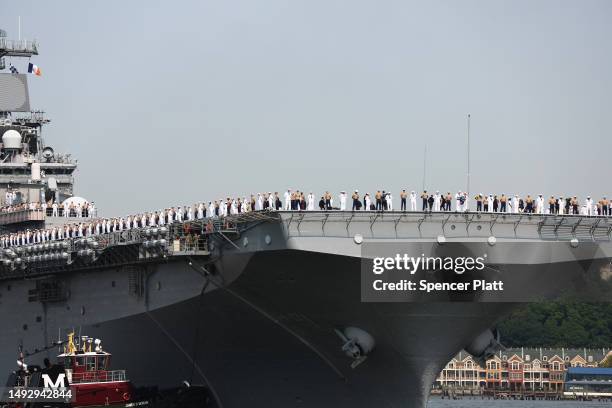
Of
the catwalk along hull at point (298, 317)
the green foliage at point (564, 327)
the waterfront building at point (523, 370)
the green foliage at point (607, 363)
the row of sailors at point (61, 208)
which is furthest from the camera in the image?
the green foliage at point (607, 363)

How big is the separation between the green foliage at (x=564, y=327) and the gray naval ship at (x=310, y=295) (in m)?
81.4

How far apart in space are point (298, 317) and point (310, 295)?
1137mm

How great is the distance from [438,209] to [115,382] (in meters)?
10.3

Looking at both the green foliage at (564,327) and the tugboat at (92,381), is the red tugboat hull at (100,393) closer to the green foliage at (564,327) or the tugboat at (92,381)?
the tugboat at (92,381)

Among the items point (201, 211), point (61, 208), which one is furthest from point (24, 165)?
point (201, 211)

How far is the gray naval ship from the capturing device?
33.8m

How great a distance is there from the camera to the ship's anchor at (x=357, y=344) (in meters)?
35.0

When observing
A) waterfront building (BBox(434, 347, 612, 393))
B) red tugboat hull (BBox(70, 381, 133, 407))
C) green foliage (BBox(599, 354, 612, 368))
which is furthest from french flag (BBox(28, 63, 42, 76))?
green foliage (BBox(599, 354, 612, 368))

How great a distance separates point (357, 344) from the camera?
35219mm

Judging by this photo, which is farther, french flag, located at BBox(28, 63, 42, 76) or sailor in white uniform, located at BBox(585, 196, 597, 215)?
french flag, located at BBox(28, 63, 42, 76)

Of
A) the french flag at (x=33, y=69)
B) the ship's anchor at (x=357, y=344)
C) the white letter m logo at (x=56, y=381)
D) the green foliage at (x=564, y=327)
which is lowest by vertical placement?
the green foliage at (x=564, y=327)

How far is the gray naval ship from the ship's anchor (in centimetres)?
4

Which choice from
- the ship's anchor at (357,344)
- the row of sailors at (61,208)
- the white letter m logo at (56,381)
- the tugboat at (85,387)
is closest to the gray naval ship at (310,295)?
the ship's anchor at (357,344)

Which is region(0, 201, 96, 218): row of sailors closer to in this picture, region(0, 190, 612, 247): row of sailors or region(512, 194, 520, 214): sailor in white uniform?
region(0, 190, 612, 247): row of sailors
